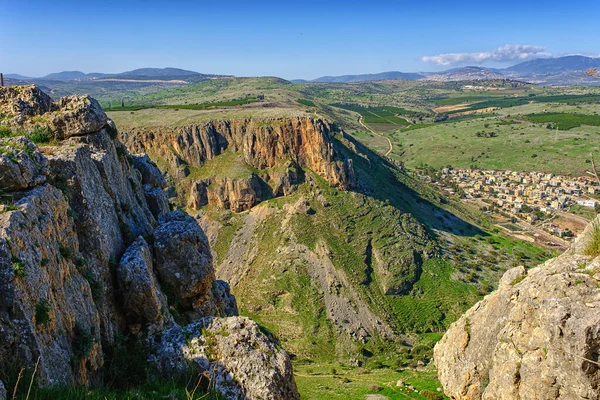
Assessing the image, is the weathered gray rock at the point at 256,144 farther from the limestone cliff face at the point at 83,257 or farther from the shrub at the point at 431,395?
the limestone cliff face at the point at 83,257

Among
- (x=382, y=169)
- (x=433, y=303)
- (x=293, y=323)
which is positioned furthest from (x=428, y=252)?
(x=382, y=169)

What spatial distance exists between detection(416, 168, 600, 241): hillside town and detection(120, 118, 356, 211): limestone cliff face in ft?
191

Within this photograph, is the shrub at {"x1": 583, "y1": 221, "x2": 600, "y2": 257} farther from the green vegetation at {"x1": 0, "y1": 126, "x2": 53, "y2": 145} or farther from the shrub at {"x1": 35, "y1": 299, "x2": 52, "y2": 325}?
the green vegetation at {"x1": 0, "y1": 126, "x2": 53, "y2": 145}

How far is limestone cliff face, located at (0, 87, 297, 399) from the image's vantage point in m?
11.1

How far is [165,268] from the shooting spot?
19.3 metres

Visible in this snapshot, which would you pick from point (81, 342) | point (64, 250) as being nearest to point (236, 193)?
point (64, 250)

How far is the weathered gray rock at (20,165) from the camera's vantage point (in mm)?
13008

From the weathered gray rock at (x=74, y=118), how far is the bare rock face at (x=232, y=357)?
11298mm

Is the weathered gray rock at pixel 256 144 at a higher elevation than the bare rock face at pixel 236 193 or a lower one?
higher

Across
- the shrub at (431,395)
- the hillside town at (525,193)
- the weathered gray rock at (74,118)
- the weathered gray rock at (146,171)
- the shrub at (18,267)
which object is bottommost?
the shrub at (431,395)

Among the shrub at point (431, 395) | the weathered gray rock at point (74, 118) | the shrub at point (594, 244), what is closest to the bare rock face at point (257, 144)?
the shrub at point (431, 395)

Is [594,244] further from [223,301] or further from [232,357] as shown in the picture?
[223,301]

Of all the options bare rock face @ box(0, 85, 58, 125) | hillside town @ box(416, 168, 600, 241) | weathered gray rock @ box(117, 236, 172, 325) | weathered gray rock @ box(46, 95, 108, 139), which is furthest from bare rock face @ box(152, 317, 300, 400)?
hillside town @ box(416, 168, 600, 241)

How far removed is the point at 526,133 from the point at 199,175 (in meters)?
167
